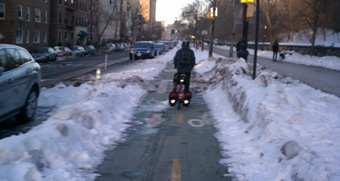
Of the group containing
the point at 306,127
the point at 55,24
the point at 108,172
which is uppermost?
the point at 55,24

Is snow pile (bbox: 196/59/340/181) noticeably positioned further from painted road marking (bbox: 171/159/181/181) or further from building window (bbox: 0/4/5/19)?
building window (bbox: 0/4/5/19)

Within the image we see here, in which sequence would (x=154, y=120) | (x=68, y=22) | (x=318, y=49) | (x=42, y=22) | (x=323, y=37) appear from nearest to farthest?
(x=154, y=120) → (x=318, y=49) → (x=42, y=22) → (x=323, y=37) → (x=68, y=22)

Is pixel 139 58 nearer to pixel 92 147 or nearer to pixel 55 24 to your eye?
pixel 55 24

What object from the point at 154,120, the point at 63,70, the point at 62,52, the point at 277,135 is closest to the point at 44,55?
the point at 62,52

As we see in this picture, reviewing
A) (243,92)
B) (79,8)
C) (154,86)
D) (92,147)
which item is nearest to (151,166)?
(92,147)

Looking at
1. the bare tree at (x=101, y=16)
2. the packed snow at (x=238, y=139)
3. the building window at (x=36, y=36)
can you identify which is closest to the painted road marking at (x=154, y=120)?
the packed snow at (x=238, y=139)

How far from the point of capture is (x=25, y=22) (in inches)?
1688

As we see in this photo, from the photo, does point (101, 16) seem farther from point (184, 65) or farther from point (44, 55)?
point (184, 65)

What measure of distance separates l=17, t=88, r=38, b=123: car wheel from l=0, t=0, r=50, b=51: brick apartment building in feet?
106

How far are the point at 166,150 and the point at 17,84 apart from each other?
353 cm

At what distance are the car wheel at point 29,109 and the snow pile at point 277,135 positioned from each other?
4296mm

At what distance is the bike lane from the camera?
4996 millimetres

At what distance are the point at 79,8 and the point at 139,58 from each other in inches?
1453

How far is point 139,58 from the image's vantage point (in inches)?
1391
